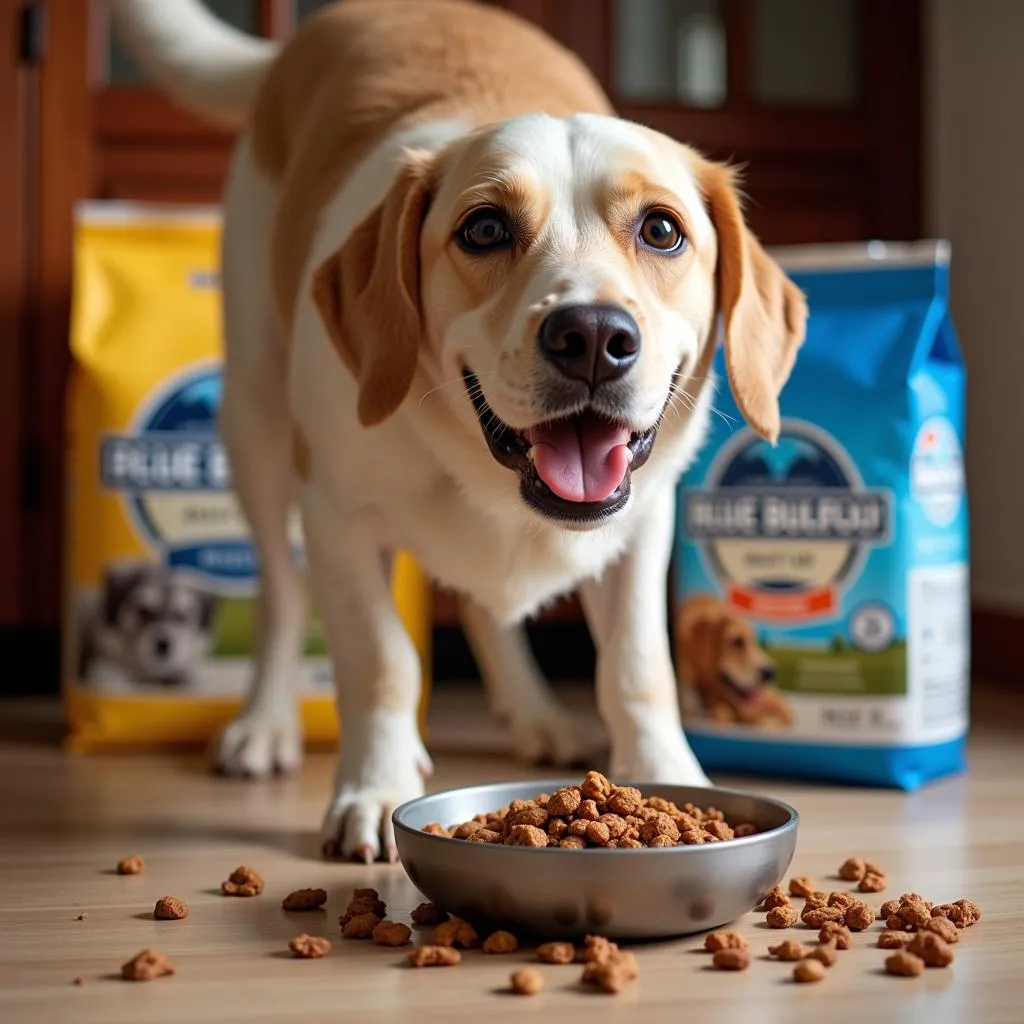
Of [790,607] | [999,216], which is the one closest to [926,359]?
[790,607]

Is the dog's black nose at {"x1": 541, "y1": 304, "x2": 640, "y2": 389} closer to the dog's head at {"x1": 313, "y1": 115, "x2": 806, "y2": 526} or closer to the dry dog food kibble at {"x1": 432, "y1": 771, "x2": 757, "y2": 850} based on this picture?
the dog's head at {"x1": 313, "y1": 115, "x2": 806, "y2": 526}

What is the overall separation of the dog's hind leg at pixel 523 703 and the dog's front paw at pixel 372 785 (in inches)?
17.4

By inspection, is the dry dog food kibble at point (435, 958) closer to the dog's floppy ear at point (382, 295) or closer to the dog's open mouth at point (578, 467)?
the dog's open mouth at point (578, 467)

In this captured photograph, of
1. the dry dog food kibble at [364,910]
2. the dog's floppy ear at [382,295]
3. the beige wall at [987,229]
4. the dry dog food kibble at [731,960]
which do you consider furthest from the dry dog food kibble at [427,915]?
the beige wall at [987,229]

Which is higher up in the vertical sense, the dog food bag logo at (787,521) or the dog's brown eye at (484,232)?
the dog's brown eye at (484,232)

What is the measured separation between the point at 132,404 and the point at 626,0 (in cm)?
121

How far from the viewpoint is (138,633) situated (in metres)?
2.07

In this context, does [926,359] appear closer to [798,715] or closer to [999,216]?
[798,715]

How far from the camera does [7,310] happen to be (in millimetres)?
2432

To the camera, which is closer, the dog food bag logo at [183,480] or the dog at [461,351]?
the dog at [461,351]

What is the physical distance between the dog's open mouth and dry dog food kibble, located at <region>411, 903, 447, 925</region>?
0.34 meters

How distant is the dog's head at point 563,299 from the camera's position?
1.20 m

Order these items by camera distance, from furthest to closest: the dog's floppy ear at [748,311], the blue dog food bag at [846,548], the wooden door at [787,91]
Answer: the wooden door at [787,91]
the blue dog food bag at [846,548]
the dog's floppy ear at [748,311]

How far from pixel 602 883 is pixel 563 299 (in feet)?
1.52
